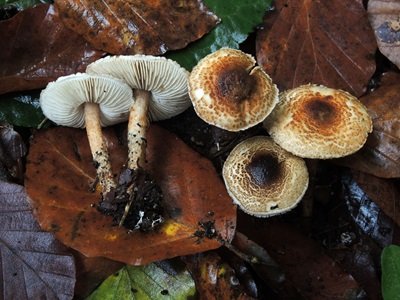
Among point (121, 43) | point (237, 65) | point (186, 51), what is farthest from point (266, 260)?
point (121, 43)

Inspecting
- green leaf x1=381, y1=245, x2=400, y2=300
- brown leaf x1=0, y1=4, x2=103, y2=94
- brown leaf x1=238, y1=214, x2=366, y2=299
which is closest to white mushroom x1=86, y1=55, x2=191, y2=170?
brown leaf x1=0, y1=4, x2=103, y2=94

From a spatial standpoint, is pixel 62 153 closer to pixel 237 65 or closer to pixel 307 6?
pixel 237 65

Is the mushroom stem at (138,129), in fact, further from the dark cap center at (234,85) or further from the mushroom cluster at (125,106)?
the dark cap center at (234,85)

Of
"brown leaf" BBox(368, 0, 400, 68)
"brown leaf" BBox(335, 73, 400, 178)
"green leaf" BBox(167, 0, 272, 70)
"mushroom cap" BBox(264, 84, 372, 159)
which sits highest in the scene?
"green leaf" BBox(167, 0, 272, 70)

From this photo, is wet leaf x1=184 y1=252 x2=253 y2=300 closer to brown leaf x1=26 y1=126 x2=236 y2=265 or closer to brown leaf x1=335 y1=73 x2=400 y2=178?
brown leaf x1=26 y1=126 x2=236 y2=265

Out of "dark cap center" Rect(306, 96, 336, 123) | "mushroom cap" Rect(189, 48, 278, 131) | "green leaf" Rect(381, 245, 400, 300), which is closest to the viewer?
"green leaf" Rect(381, 245, 400, 300)

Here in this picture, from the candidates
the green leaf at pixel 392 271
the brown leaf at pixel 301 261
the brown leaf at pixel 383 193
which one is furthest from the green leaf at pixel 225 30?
the green leaf at pixel 392 271
